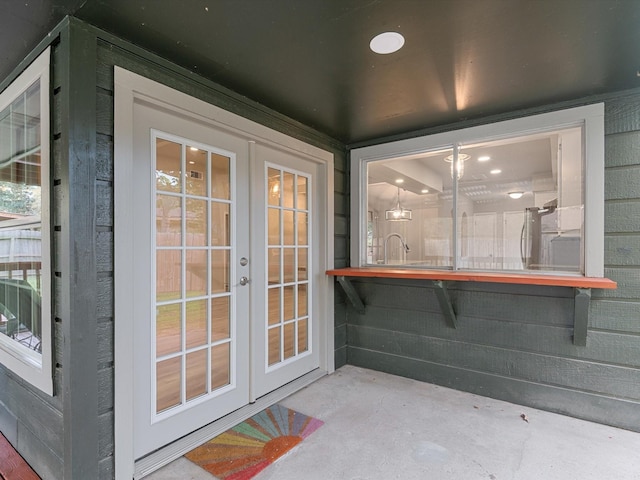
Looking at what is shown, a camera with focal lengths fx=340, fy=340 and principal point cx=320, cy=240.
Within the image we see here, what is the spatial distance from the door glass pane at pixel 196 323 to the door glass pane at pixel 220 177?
0.72 metres

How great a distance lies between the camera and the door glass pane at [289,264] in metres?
2.86

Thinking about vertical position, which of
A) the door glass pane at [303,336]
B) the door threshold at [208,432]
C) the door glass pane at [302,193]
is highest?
the door glass pane at [302,193]

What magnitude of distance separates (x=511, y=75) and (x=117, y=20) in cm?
214

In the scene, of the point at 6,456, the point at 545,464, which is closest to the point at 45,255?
the point at 6,456

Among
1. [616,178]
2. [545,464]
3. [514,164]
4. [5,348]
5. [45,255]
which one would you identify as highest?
[514,164]

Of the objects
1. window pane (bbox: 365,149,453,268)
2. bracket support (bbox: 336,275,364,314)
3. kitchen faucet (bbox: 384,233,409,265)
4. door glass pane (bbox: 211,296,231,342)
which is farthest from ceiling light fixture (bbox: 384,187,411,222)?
door glass pane (bbox: 211,296,231,342)

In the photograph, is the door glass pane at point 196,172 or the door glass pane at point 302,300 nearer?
the door glass pane at point 196,172

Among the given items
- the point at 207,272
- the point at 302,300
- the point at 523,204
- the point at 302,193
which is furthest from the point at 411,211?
the point at 207,272

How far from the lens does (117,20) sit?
156cm

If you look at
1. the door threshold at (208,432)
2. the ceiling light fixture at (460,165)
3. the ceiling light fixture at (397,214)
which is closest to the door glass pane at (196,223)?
the door threshold at (208,432)

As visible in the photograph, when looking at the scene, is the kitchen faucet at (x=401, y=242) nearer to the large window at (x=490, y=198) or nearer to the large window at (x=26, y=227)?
the large window at (x=490, y=198)

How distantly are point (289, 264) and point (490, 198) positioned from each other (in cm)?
188

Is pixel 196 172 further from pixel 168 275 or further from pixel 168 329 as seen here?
pixel 168 329

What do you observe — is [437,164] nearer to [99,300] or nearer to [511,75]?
[511,75]
